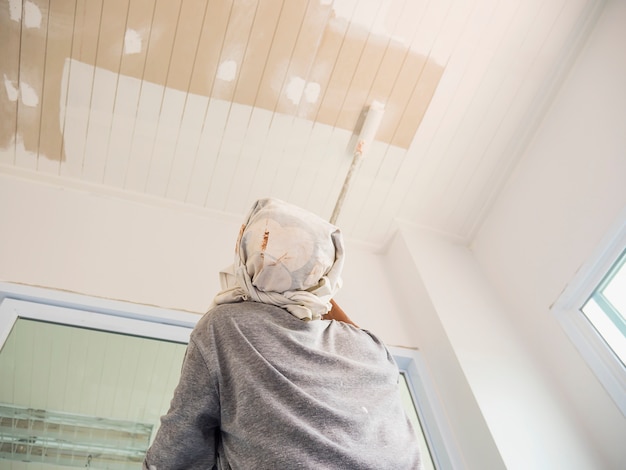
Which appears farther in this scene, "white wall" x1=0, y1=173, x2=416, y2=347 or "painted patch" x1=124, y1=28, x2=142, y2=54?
"painted patch" x1=124, y1=28, x2=142, y2=54

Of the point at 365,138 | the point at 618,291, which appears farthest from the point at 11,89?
the point at 618,291

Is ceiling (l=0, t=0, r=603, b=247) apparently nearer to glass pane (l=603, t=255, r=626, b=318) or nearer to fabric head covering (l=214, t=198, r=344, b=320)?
glass pane (l=603, t=255, r=626, b=318)

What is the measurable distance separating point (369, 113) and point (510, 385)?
98 centimetres

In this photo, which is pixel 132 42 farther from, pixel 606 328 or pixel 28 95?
pixel 606 328

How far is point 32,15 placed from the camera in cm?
150

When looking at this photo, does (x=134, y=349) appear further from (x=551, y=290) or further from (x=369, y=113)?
(x=551, y=290)

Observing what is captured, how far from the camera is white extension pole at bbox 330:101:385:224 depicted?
1737mm

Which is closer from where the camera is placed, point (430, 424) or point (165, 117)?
point (430, 424)

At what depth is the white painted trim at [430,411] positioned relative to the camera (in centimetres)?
139

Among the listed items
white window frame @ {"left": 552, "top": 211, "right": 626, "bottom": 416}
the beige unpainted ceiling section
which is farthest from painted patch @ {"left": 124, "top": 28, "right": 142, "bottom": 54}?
white window frame @ {"left": 552, "top": 211, "right": 626, "bottom": 416}

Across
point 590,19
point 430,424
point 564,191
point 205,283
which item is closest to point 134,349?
point 205,283

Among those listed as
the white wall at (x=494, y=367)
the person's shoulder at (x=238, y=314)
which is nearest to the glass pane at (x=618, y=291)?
the white wall at (x=494, y=367)

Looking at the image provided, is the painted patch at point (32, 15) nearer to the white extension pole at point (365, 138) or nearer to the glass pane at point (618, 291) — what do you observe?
the white extension pole at point (365, 138)

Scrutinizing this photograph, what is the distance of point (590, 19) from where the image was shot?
5.60 feet
